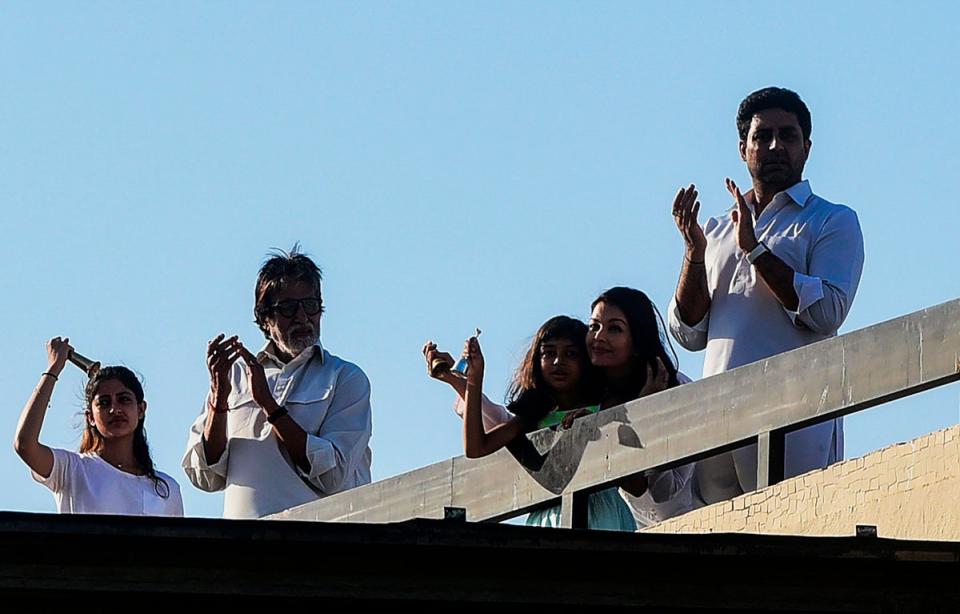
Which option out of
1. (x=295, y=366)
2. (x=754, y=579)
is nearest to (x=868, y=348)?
(x=754, y=579)

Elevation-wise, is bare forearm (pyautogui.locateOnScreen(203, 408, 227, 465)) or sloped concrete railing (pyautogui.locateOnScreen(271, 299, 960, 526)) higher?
bare forearm (pyautogui.locateOnScreen(203, 408, 227, 465))

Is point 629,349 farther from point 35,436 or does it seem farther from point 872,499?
point 35,436

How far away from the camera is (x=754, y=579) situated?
5.10 metres

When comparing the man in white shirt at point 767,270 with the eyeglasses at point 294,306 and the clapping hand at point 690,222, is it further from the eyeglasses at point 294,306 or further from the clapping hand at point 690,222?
the eyeglasses at point 294,306

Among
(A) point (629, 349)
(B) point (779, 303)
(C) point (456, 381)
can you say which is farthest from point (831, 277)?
(C) point (456, 381)

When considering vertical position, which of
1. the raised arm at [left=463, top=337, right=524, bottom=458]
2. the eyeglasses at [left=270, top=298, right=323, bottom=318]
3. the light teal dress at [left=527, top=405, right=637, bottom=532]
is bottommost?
the light teal dress at [left=527, top=405, right=637, bottom=532]

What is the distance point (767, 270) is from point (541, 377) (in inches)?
34.4

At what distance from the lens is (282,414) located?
316 inches

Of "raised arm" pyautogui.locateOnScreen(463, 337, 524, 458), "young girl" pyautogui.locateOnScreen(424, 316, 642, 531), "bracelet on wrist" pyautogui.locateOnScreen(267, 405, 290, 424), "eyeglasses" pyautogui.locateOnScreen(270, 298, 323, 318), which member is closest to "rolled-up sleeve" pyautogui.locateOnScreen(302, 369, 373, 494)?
"bracelet on wrist" pyautogui.locateOnScreen(267, 405, 290, 424)

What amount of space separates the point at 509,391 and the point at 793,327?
1010 millimetres

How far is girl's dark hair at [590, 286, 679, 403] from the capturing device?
7.18 metres

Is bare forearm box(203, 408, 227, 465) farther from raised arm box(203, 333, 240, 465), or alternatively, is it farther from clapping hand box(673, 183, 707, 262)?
clapping hand box(673, 183, 707, 262)

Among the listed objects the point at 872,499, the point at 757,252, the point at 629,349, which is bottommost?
the point at 872,499

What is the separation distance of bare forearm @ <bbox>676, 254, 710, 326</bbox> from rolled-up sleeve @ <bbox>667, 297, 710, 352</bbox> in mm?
15
